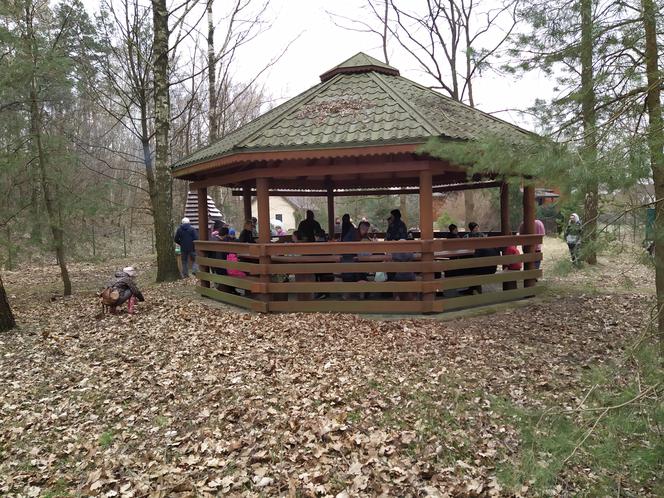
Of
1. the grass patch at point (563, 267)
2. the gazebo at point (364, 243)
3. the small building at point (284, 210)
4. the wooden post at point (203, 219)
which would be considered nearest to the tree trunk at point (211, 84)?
the wooden post at point (203, 219)

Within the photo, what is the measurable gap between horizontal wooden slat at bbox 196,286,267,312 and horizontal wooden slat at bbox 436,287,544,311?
318cm

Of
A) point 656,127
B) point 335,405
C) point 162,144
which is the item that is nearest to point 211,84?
point 162,144

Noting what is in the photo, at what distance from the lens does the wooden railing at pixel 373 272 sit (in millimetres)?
8000

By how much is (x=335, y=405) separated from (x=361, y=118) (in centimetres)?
557

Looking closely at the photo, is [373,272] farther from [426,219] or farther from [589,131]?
[589,131]

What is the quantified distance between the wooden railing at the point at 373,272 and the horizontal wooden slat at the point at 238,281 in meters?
0.02

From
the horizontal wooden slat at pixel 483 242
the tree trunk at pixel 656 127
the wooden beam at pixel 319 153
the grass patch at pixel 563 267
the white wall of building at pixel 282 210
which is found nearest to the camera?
the tree trunk at pixel 656 127

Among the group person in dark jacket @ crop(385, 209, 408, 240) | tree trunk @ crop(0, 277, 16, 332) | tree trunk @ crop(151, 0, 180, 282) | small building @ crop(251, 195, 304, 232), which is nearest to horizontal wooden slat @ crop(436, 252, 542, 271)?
person in dark jacket @ crop(385, 209, 408, 240)

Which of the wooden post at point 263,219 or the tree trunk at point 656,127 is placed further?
the wooden post at point 263,219

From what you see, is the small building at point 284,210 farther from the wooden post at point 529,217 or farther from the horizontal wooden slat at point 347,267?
the horizontal wooden slat at point 347,267

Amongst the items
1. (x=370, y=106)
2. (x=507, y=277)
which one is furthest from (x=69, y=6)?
(x=507, y=277)

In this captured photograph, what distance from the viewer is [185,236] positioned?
527 inches

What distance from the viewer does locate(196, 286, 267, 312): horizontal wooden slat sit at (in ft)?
28.2

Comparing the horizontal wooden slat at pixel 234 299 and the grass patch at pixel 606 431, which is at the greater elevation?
the grass patch at pixel 606 431
